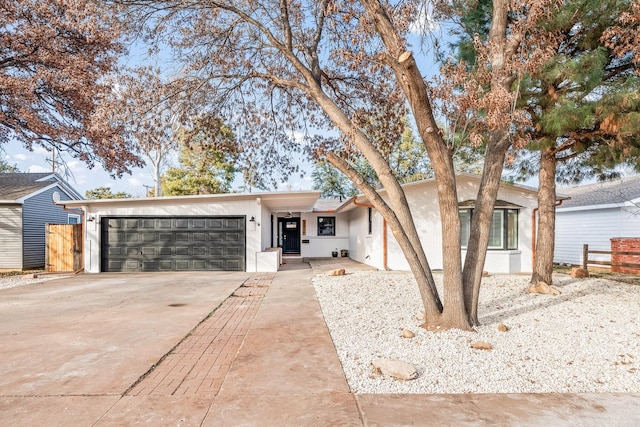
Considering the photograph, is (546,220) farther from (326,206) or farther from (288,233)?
(288,233)

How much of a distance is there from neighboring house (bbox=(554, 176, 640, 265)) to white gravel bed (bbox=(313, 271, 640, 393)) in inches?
325

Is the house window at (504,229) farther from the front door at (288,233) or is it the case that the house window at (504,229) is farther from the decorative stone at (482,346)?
the front door at (288,233)

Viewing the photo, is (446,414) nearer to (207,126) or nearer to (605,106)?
(605,106)

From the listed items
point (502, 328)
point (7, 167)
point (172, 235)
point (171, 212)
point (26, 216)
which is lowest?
point (502, 328)

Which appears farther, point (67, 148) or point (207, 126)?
point (67, 148)

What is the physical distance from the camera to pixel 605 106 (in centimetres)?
661

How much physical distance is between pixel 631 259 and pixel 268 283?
40.1 feet

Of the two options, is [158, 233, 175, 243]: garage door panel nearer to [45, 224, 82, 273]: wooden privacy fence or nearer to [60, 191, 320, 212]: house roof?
[60, 191, 320, 212]: house roof

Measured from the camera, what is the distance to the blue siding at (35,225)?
15.5 m

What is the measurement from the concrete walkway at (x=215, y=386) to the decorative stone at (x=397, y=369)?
338 millimetres

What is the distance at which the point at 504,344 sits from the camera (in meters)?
4.77

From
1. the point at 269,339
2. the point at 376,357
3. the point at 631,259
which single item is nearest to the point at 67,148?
the point at 269,339

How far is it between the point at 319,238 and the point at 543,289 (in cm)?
1240

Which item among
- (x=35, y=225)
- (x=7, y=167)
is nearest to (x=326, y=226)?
(x=35, y=225)
